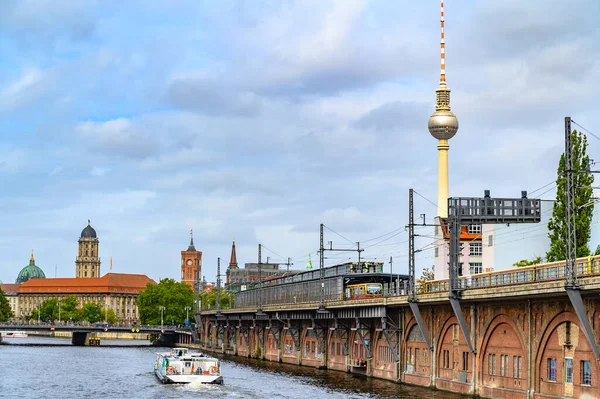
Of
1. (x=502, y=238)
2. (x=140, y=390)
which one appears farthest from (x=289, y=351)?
(x=140, y=390)

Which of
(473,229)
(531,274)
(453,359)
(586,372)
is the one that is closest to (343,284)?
(453,359)

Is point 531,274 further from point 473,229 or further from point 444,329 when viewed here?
point 473,229

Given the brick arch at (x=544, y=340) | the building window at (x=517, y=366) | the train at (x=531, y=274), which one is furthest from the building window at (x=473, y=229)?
the brick arch at (x=544, y=340)

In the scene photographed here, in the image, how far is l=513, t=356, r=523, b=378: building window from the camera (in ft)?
228

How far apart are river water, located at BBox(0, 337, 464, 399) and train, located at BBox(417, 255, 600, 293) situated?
874 centimetres

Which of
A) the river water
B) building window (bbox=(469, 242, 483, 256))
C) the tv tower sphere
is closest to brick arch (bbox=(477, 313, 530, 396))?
the river water

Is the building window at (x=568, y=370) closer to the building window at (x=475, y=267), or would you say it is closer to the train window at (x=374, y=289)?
the train window at (x=374, y=289)

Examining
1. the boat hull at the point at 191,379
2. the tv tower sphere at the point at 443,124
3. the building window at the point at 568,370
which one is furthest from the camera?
the tv tower sphere at the point at 443,124

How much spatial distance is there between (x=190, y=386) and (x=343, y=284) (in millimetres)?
29714

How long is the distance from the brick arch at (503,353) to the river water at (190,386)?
2997 mm

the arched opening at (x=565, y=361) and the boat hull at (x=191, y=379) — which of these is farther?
the boat hull at (x=191, y=379)

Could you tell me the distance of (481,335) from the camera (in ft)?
249

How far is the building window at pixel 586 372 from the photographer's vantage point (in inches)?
2398

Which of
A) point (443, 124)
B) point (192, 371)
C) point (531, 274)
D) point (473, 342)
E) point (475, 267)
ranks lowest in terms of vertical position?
point (192, 371)
